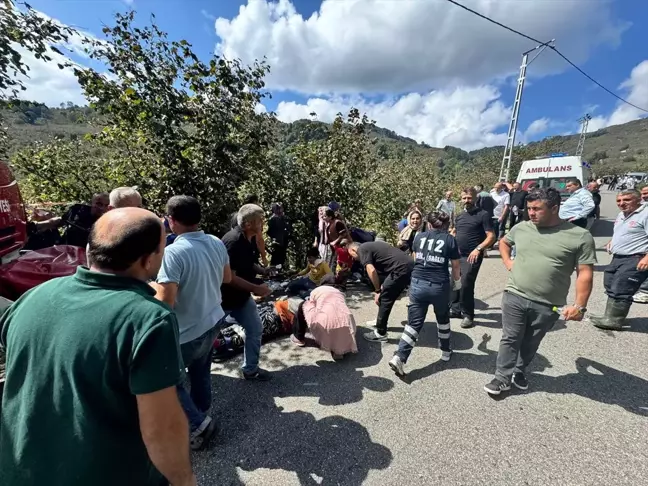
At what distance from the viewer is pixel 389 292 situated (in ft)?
12.7

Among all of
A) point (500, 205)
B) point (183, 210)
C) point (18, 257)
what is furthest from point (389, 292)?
point (500, 205)

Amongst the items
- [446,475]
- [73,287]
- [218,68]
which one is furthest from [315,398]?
[218,68]

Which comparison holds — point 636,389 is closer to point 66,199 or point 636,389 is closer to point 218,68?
point 218,68

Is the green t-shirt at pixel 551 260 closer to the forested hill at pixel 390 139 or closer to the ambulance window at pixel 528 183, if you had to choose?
the forested hill at pixel 390 139

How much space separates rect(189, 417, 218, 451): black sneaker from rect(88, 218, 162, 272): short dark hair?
1848 millimetres

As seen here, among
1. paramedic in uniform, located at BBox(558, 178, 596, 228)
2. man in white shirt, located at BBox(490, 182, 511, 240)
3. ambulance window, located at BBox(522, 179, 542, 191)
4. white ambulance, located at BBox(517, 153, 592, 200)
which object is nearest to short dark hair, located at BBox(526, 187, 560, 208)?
paramedic in uniform, located at BBox(558, 178, 596, 228)

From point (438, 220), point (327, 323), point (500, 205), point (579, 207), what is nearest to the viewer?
point (438, 220)

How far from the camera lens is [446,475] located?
216 cm

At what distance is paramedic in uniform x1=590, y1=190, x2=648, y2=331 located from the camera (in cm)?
397

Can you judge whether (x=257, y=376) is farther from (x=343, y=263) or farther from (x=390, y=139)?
(x=390, y=139)

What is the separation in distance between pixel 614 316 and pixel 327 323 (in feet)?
13.1

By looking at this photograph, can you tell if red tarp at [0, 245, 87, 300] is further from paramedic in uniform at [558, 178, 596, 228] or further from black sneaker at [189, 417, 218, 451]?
paramedic in uniform at [558, 178, 596, 228]

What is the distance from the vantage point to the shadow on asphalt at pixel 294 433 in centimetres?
221

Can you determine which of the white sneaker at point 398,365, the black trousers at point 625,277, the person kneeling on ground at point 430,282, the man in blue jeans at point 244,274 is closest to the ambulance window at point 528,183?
the black trousers at point 625,277
